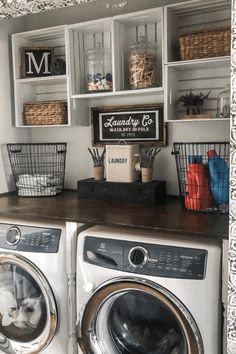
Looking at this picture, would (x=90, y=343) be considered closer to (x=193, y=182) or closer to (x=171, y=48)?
(x=193, y=182)

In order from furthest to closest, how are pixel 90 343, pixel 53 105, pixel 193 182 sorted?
pixel 53 105
pixel 193 182
pixel 90 343

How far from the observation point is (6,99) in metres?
2.82

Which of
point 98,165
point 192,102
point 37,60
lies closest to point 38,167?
point 98,165

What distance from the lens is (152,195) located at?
7.75 ft

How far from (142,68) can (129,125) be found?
0.43 metres

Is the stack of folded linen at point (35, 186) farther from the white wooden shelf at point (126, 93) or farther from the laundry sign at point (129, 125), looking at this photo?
the white wooden shelf at point (126, 93)

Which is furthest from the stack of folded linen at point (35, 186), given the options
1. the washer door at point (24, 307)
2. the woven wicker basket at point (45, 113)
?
the washer door at point (24, 307)

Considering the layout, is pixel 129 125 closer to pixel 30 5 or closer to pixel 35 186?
pixel 35 186

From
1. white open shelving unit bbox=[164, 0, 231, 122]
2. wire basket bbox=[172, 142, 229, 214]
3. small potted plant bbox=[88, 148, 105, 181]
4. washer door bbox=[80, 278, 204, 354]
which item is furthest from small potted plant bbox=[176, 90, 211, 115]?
washer door bbox=[80, 278, 204, 354]

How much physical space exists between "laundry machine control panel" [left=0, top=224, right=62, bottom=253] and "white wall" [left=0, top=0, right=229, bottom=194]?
889 millimetres

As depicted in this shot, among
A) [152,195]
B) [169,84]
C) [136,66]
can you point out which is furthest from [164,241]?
[136,66]

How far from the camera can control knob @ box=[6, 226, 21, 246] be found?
213 cm

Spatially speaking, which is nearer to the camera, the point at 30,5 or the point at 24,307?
the point at 30,5

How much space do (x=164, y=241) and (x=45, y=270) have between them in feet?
2.30
